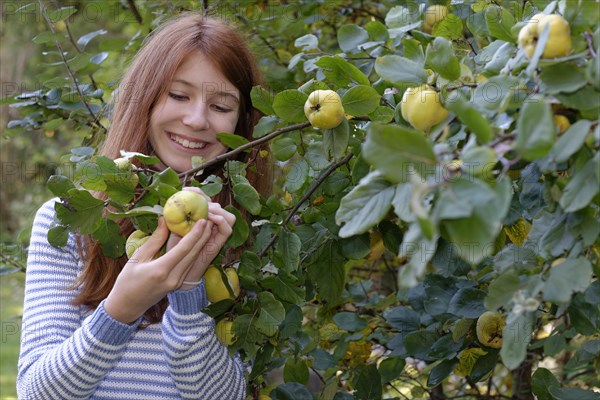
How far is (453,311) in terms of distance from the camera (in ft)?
4.55

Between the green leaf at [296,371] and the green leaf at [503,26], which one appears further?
the green leaf at [296,371]

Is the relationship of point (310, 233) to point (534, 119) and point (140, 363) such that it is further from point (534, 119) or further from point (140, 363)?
point (534, 119)

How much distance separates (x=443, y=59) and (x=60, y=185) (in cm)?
58

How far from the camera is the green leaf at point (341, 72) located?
1279 mm

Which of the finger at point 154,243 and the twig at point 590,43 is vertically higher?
the twig at point 590,43

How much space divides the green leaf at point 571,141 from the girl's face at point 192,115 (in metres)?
0.96

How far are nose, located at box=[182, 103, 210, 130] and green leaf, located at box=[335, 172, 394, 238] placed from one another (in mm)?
806

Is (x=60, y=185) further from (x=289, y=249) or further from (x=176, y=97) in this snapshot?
(x=176, y=97)

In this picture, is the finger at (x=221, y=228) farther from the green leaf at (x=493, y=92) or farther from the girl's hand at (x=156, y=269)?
the green leaf at (x=493, y=92)

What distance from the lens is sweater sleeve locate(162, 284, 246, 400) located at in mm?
1458

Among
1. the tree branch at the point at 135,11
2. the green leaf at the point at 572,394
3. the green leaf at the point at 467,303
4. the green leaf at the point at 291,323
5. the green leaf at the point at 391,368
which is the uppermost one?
the green leaf at the point at 467,303

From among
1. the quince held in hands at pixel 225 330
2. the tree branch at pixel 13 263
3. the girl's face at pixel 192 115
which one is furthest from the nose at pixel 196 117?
the tree branch at pixel 13 263

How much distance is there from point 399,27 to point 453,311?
601mm

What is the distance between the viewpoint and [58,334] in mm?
1620
